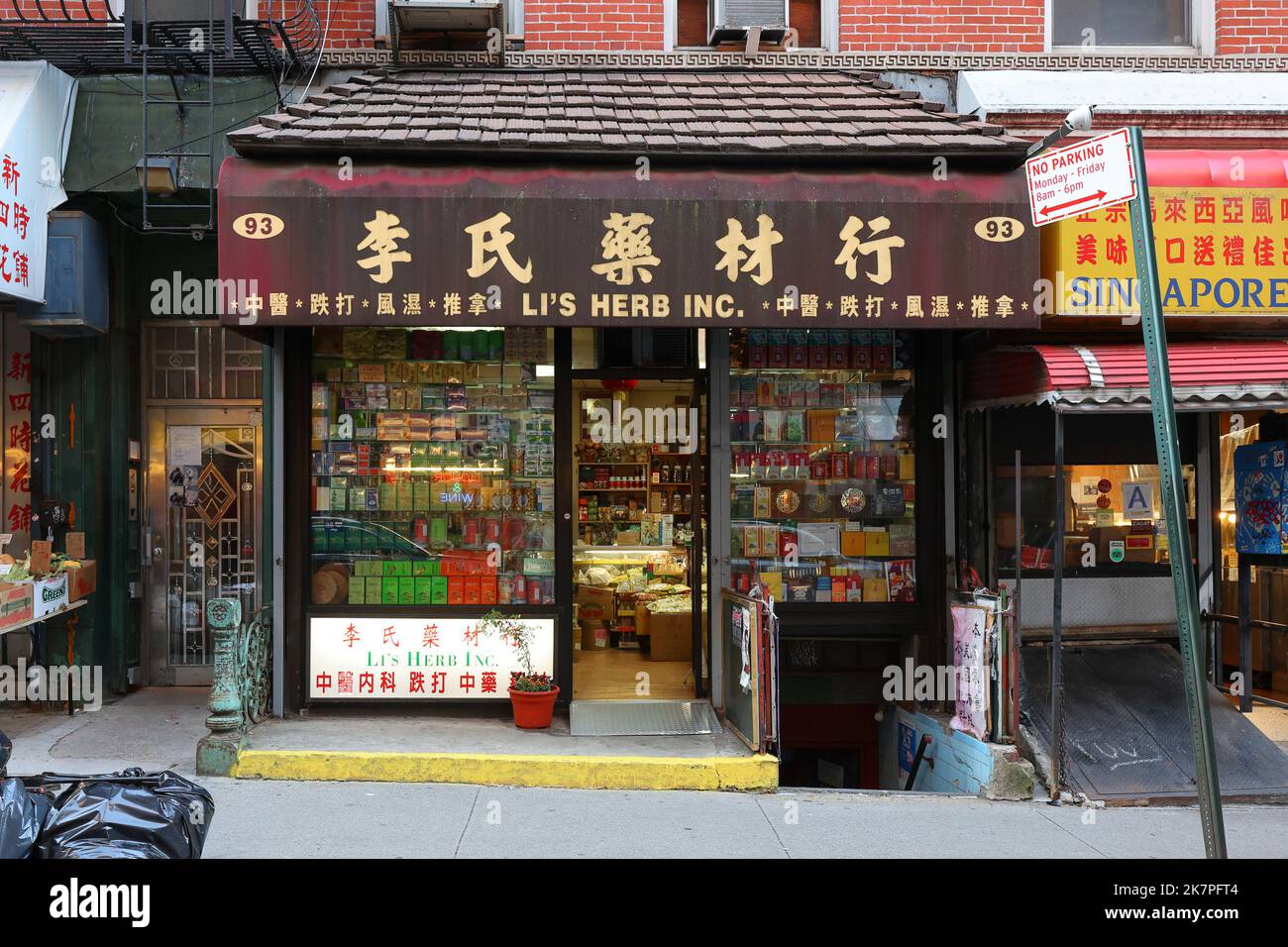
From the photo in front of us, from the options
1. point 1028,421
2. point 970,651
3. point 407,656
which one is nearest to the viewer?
point 970,651

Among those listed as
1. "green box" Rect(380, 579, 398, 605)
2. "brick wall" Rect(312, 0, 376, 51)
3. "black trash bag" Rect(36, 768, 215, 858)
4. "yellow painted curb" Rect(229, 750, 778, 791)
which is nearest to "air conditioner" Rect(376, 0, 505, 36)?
"brick wall" Rect(312, 0, 376, 51)

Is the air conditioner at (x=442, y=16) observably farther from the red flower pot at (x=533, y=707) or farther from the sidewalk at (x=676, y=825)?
the sidewalk at (x=676, y=825)

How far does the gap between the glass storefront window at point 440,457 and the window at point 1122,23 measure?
5618 mm

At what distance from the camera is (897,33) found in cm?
956

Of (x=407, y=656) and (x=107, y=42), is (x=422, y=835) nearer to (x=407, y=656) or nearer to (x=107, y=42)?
(x=407, y=656)

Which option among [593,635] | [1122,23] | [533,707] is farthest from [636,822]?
[1122,23]

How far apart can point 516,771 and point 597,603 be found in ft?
11.4

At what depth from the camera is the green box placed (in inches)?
344

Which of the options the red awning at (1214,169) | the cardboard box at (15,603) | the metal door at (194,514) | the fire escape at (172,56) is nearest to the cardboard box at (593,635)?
the metal door at (194,514)

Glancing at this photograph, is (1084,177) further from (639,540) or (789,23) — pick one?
(639,540)

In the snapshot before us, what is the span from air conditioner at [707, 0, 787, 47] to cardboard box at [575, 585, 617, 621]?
5388 millimetres

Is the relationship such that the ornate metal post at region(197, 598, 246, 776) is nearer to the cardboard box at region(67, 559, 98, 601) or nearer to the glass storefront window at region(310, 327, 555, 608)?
the glass storefront window at region(310, 327, 555, 608)

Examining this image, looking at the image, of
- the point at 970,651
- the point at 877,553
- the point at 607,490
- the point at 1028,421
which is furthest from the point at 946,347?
the point at 607,490
